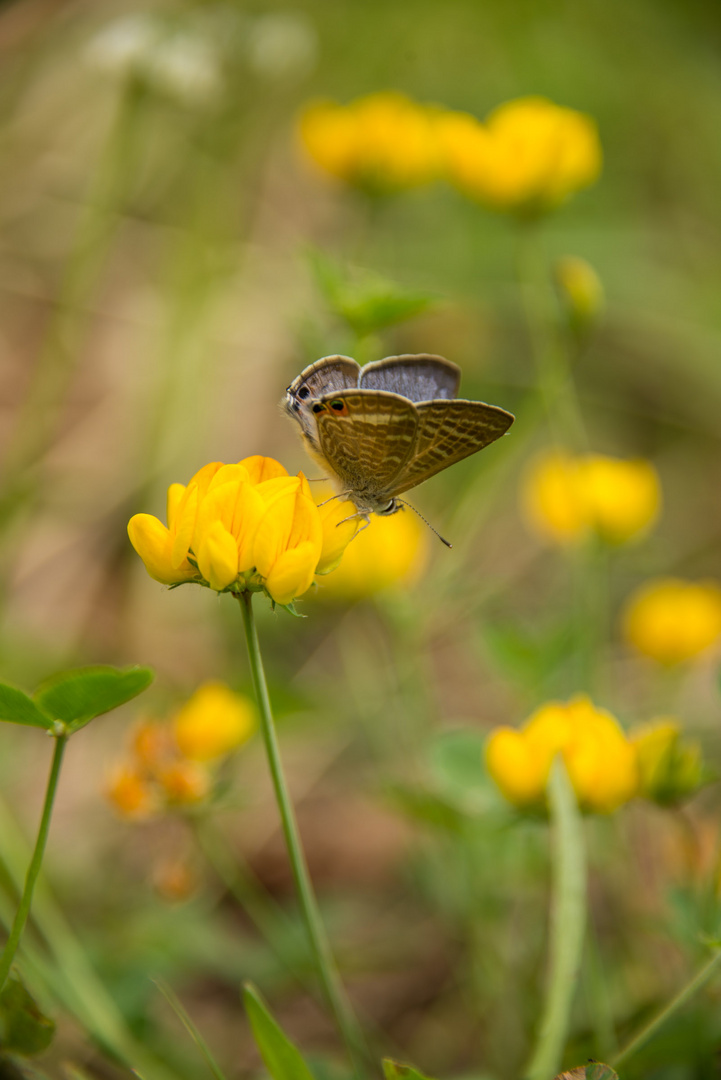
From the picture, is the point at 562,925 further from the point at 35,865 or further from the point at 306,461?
the point at 306,461

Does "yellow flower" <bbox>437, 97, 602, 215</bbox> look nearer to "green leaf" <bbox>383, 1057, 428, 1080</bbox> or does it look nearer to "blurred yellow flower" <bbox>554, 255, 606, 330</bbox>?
"blurred yellow flower" <bbox>554, 255, 606, 330</bbox>

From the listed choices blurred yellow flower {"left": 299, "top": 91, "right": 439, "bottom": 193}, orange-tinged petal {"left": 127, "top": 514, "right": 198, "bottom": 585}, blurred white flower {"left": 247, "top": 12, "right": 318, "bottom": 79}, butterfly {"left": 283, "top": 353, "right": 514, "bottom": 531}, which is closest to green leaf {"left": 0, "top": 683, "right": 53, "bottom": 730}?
orange-tinged petal {"left": 127, "top": 514, "right": 198, "bottom": 585}

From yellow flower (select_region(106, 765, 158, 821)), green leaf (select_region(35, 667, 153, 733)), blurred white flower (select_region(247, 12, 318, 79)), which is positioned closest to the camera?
green leaf (select_region(35, 667, 153, 733))

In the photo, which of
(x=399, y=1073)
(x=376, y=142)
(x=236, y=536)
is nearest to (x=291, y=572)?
(x=236, y=536)

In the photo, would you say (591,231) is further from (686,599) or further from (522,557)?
→ (686,599)

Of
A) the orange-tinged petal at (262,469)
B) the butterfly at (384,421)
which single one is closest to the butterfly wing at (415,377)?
the butterfly at (384,421)

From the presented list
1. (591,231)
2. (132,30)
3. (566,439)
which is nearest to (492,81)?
(591,231)
